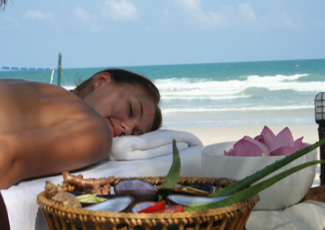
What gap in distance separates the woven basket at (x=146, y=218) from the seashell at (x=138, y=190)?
0.09 meters

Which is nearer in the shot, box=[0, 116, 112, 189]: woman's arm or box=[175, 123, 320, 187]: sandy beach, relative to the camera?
box=[0, 116, 112, 189]: woman's arm

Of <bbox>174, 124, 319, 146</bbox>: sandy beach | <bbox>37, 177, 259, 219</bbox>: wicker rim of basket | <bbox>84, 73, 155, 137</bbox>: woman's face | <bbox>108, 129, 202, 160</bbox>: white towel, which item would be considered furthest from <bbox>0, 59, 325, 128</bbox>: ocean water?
<bbox>37, 177, 259, 219</bbox>: wicker rim of basket

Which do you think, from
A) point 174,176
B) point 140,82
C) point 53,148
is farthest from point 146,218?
point 140,82

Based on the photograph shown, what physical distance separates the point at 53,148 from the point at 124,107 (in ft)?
1.90

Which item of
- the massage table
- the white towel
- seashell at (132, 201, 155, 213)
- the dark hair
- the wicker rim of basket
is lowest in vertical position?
the massage table

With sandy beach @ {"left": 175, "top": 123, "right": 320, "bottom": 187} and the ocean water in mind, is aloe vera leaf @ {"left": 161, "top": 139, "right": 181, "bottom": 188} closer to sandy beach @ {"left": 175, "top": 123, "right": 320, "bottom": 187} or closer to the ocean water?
the ocean water

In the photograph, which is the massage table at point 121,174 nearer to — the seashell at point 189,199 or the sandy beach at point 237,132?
the seashell at point 189,199

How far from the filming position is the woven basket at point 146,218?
58 cm

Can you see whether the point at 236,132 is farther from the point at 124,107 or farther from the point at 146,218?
the point at 146,218

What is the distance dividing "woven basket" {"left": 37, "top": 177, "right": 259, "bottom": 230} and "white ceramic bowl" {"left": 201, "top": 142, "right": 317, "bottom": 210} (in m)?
0.21

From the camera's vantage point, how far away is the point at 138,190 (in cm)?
72

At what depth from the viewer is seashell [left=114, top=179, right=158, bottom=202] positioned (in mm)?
709

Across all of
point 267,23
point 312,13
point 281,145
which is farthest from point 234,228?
point 312,13

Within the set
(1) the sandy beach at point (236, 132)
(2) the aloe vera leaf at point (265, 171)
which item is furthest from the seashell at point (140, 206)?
(1) the sandy beach at point (236, 132)
